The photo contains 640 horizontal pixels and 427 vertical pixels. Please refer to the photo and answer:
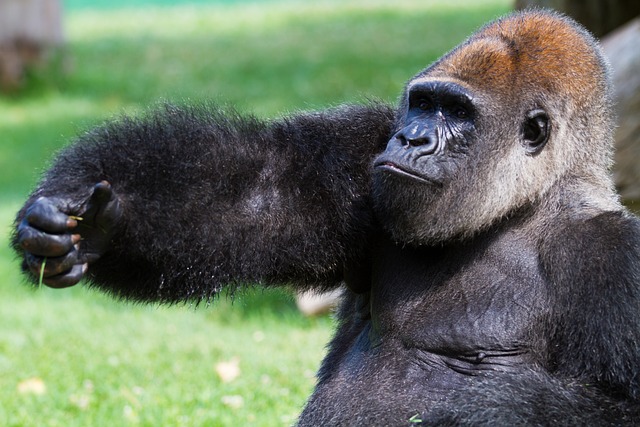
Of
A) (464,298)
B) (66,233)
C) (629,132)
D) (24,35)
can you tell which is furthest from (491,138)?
(24,35)

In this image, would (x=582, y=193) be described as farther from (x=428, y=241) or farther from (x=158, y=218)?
Answer: (x=158, y=218)

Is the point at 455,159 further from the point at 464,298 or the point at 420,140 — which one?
the point at 464,298

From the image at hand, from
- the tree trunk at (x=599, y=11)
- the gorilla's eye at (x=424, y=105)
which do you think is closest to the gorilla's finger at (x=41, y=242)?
the gorilla's eye at (x=424, y=105)

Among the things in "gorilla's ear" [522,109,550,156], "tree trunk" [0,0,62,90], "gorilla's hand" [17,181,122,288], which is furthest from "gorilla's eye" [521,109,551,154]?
"tree trunk" [0,0,62,90]

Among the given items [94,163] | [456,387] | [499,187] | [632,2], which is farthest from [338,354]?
[632,2]

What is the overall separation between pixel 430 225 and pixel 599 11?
6.16m

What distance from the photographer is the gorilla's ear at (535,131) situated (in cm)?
389

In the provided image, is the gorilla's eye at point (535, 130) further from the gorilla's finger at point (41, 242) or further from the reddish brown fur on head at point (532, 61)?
the gorilla's finger at point (41, 242)

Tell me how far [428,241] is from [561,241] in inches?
19.0

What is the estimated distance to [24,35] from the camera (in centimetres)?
1666

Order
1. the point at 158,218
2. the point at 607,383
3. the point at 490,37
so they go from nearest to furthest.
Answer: the point at 607,383 → the point at 158,218 → the point at 490,37

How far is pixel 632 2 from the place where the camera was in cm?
952

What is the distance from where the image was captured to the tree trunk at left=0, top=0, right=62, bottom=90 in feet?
54.3

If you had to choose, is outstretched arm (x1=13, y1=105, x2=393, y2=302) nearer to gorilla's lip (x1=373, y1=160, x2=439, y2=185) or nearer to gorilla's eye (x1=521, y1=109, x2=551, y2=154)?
gorilla's lip (x1=373, y1=160, x2=439, y2=185)
